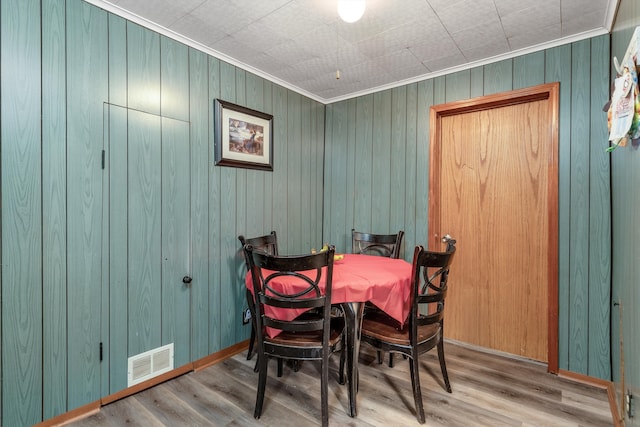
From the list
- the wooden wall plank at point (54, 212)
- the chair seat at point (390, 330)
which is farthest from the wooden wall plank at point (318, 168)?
the wooden wall plank at point (54, 212)

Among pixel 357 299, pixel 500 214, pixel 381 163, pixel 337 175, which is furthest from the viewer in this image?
pixel 337 175

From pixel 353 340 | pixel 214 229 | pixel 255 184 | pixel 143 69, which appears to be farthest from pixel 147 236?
pixel 353 340

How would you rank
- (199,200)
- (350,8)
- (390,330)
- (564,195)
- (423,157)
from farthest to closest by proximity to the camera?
1. (423,157)
2. (199,200)
3. (564,195)
4. (390,330)
5. (350,8)

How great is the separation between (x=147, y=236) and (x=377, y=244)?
6.62 feet

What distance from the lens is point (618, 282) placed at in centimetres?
194

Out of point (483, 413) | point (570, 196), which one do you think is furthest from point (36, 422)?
point (570, 196)

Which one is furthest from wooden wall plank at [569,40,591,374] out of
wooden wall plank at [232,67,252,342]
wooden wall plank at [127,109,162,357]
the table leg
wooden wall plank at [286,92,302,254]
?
wooden wall plank at [127,109,162,357]

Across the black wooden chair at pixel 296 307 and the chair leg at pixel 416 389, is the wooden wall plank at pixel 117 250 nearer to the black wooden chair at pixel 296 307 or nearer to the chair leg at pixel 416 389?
the black wooden chair at pixel 296 307

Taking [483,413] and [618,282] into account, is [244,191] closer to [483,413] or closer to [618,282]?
[483,413]

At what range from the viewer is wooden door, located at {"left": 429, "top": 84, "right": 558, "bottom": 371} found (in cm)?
255

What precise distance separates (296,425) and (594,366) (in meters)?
2.16

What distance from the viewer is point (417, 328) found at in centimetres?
193

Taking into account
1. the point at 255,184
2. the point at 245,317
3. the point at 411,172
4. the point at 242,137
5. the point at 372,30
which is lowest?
the point at 245,317

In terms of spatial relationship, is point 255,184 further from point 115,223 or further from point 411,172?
point 411,172
